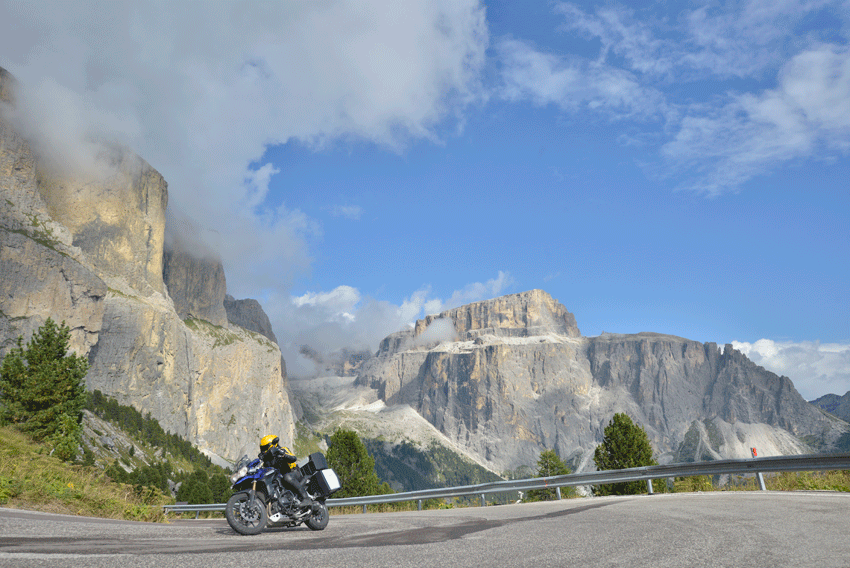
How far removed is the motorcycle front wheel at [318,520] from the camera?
428 inches

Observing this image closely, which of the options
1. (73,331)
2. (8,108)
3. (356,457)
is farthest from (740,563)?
(8,108)

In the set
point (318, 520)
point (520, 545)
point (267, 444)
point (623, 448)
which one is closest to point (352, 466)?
point (623, 448)

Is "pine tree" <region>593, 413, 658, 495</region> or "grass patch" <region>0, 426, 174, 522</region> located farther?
"pine tree" <region>593, 413, 658, 495</region>

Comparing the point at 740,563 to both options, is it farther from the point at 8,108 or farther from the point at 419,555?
the point at 8,108

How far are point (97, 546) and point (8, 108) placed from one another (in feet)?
724

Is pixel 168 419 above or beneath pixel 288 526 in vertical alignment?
above

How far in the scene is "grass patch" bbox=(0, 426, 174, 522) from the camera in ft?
40.0

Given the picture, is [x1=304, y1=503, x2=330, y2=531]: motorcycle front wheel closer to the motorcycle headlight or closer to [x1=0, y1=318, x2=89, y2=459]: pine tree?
the motorcycle headlight

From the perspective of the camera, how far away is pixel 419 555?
6.17m

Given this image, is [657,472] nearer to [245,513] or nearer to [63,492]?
[245,513]

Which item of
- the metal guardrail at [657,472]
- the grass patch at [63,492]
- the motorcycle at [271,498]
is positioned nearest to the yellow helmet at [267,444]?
the motorcycle at [271,498]

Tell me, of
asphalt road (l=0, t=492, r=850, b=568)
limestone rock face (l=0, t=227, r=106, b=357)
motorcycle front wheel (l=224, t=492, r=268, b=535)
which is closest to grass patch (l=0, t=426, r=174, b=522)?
asphalt road (l=0, t=492, r=850, b=568)

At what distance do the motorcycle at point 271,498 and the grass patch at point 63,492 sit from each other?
5.56 m

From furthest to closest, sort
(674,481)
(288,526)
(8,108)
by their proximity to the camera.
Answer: (8,108) → (674,481) → (288,526)
